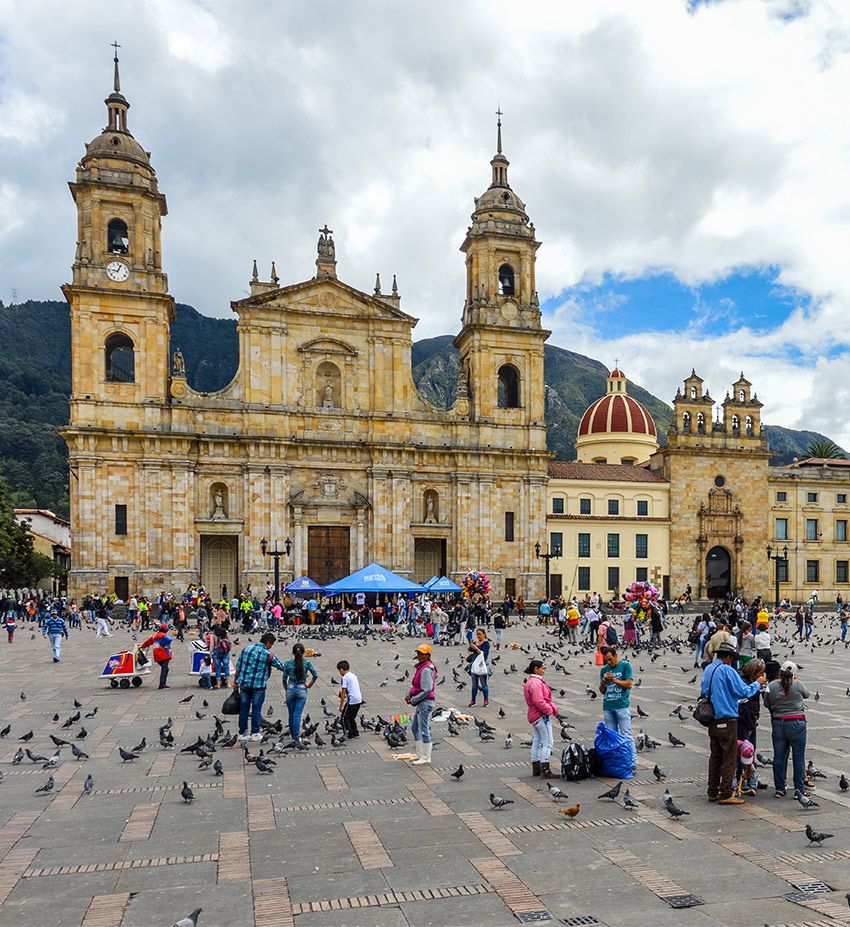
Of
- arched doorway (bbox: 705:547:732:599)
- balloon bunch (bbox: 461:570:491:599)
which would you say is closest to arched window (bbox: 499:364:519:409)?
balloon bunch (bbox: 461:570:491:599)

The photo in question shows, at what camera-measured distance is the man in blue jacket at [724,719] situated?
9227 millimetres

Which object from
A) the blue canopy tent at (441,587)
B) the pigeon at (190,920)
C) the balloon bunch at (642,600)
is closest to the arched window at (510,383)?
the blue canopy tent at (441,587)

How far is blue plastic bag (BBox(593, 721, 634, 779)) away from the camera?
410 inches

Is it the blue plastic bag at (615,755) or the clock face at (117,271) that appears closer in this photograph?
the blue plastic bag at (615,755)

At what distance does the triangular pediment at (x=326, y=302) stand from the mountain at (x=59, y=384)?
33.1 ft

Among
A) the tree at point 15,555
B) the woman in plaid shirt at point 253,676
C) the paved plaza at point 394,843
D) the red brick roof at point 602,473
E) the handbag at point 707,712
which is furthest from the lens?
the tree at point 15,555

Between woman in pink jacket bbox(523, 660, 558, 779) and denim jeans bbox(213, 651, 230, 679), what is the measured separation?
946 centimetres

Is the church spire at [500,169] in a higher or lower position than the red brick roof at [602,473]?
higher

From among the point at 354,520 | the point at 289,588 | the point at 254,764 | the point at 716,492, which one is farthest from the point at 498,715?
the point at 716,492

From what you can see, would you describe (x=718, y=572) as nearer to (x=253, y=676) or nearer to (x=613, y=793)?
(x=253, y=676)

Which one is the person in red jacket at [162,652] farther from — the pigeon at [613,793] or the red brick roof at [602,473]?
the red brick roof at [602,473]

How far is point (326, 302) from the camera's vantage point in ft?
152

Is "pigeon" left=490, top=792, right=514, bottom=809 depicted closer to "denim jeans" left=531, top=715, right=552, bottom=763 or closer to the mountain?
"denim jeans" left=531, top=715, right=552, bottom=763

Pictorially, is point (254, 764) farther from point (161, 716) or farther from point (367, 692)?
point (367, 692)
